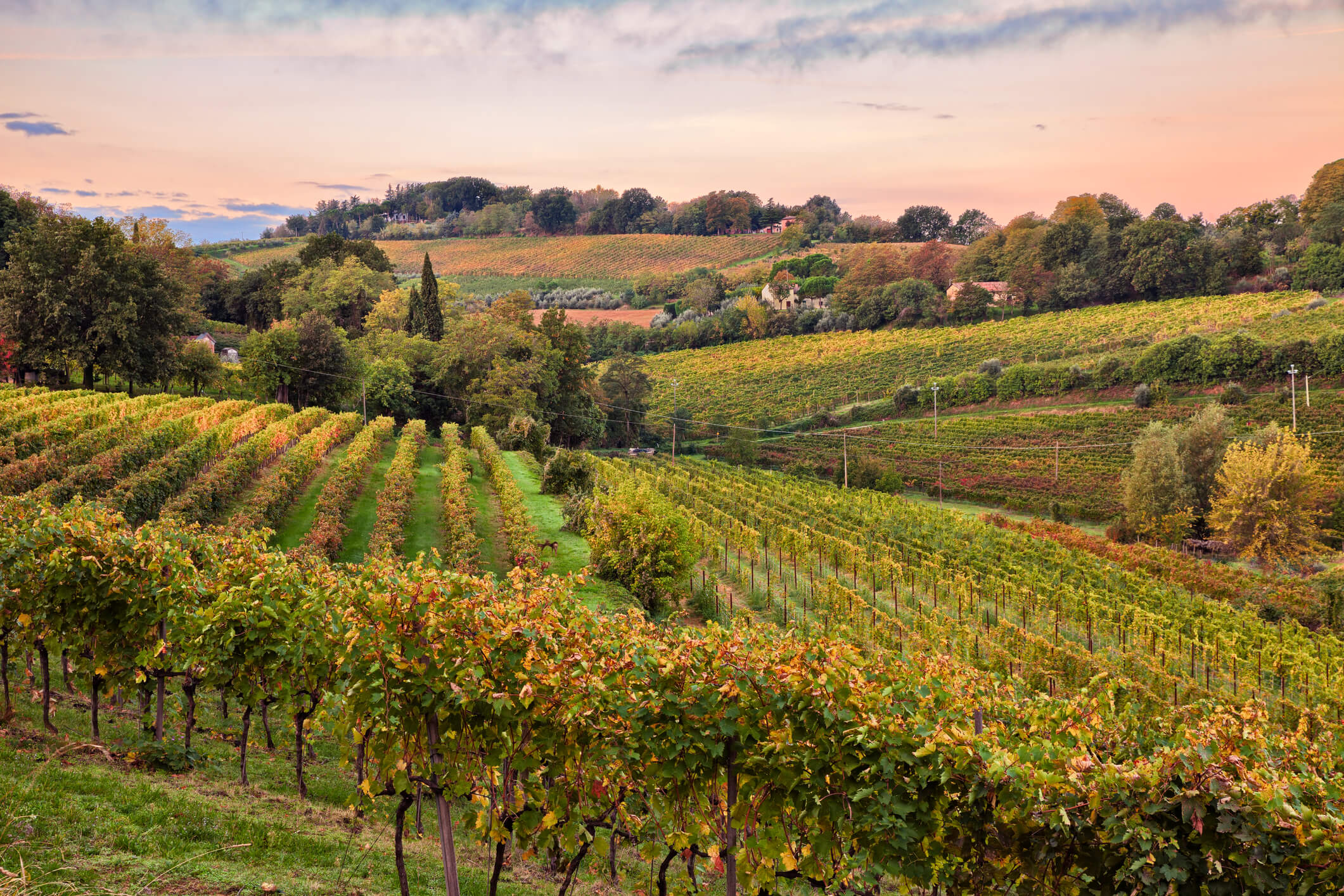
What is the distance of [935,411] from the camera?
65.6m

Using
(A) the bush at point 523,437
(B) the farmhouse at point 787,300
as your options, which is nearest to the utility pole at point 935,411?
(A) the bush at point 523,437

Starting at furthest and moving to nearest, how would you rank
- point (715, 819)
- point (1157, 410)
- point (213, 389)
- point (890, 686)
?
point (1157, 410), point (213, 389), point (715, 819), point (890, 686)

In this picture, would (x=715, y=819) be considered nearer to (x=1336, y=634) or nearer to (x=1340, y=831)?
(x=1340, y=831)

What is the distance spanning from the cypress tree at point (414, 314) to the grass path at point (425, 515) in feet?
102

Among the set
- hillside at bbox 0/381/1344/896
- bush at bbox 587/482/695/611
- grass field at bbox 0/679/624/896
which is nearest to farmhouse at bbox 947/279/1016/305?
bush at bbox 587/482/695/611

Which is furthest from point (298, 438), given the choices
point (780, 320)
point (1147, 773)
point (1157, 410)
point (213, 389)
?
point (780, 320)

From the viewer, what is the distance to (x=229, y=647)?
7.59m

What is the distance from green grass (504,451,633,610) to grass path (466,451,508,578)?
121cm

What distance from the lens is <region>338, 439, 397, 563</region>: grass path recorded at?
2331cm

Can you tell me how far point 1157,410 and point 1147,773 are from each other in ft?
204

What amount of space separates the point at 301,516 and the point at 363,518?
1.98 m

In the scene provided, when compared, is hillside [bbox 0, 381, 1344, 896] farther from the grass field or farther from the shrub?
the shrub

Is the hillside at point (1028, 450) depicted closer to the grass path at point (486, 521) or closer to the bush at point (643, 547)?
the grass path at point (486, 521)

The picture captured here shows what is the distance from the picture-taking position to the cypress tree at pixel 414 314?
67.1 metres
